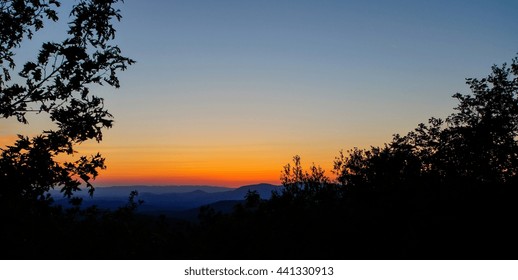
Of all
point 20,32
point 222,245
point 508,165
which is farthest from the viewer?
point 508,165

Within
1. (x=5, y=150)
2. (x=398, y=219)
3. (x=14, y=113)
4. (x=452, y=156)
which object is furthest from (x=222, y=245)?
(x=452, y=156)

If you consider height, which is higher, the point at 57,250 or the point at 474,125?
the point at 474,125

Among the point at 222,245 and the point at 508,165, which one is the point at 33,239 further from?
the point at 508,165

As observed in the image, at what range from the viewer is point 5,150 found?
26.2 ft

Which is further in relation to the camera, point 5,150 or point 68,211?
point 5,150

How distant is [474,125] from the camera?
27.4m

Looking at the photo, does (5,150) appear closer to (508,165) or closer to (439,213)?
(439,213)

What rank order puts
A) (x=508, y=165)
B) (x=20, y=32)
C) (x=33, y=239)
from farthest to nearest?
1. (x=508, y=165)
2. (x=20, y=32)
3. (x=33, y=239)

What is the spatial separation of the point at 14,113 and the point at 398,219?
379 inches

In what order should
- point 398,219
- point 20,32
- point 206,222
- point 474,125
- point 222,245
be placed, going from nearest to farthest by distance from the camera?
point 222,245 < point 206,222 < point 398,219 < point 20,32 < point 474,125
